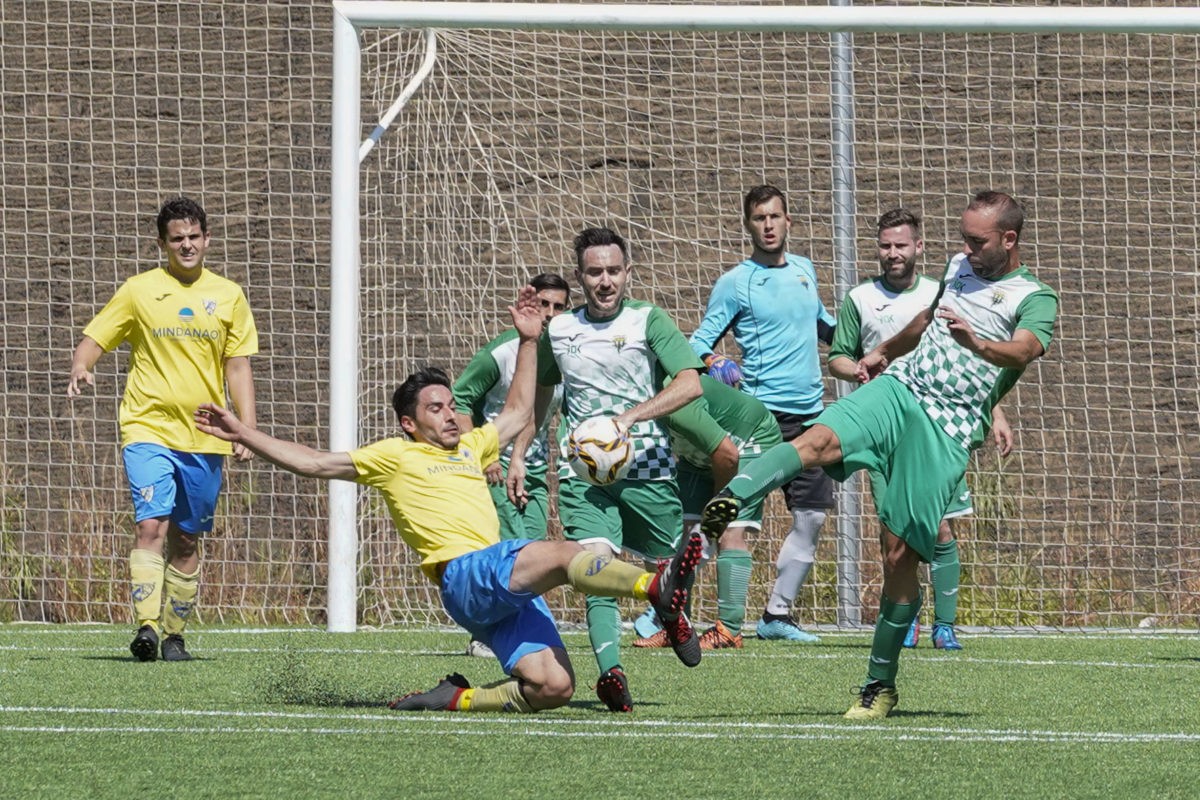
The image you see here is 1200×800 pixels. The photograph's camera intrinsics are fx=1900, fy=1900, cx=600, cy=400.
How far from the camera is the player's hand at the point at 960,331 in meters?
5.57

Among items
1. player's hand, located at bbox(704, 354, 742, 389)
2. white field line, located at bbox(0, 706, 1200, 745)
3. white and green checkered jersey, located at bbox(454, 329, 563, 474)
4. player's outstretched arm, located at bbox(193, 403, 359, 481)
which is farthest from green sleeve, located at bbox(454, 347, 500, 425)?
white field line, located at bbox(0, 706, 1200, 745)

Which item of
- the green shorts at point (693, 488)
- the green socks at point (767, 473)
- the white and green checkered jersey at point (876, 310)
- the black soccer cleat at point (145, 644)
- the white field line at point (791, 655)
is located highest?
the white and green checkered jersey at point (876, 310)

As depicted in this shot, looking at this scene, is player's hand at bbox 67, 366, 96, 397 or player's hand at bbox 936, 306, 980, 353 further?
player's hand at bbox 67, 366, 96, 397

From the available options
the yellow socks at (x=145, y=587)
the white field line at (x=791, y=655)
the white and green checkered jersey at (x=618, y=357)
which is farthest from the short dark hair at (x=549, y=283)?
the yellow socks at (x=145, y=587)

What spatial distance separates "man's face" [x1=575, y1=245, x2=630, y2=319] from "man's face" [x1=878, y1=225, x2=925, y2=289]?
2341 millimetres

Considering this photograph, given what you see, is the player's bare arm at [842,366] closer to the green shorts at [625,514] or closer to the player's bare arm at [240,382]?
the green shorts at [625,514]

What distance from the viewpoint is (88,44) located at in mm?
13000

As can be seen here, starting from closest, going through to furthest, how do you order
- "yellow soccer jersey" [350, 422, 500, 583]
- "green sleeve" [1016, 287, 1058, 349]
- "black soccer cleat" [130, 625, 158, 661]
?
"green sleeve" [1016, 287, 1058, 349], "yellow soccer jersey" [350, 422, 500, 583], "black soccer cleat" [130, 625, 158, 661]

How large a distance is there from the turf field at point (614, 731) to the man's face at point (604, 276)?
1.41 metres

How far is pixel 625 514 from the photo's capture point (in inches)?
283

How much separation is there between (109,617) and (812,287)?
458 centimetres

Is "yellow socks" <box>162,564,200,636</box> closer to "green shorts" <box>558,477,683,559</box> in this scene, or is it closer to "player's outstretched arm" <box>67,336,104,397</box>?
"player's outstretched arm" <box>67,336,104,397</box>

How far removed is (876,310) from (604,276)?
96.2 inches

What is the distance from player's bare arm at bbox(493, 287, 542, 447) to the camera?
22.2 feet
